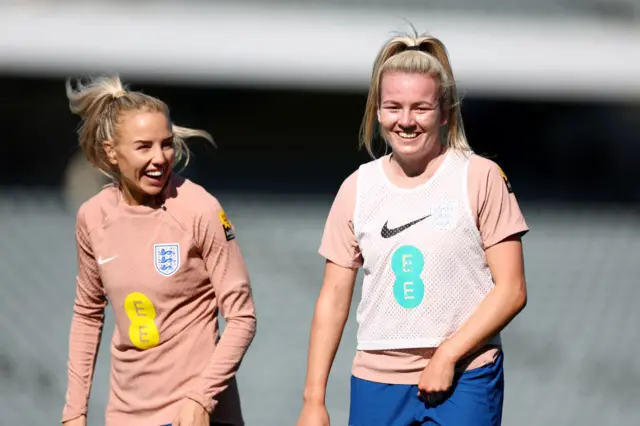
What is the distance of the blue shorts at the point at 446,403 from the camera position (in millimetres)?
2953

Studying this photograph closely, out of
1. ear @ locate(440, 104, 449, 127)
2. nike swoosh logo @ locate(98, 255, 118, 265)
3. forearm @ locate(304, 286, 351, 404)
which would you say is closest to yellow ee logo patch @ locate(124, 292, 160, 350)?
nike swoosh logo @ locate(98, 255, 118, 265)

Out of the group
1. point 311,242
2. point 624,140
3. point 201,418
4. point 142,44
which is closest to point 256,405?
point 311,242

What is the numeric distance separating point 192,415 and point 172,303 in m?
0.35

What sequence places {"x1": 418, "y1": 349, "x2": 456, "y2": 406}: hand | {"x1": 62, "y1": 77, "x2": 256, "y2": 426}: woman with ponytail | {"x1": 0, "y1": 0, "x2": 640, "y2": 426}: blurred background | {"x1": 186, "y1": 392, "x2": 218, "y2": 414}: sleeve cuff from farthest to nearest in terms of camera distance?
{"x1": 0, "y1": 0, "x2": 640, "y2": 426}: blurred background, {"x1": 62, "y1": 77, "x2": 256, "y2": 426}: woman with ponytail, {"x1": 186, "y1": 392, "x2": 218, "y2": 414}: sleeve cuff, {"x1": 418, "y1": 349, "x2": 456, "y2": 406}: hand

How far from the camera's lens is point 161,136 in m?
3.31

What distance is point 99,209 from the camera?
342 cm

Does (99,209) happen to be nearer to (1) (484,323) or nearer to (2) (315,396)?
(2) (315,396)

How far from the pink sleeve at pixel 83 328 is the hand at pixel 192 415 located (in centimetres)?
47

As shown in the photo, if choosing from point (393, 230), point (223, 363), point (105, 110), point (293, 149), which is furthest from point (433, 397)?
point (293, 149)

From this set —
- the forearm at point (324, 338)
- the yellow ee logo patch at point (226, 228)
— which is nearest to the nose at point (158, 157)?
the yellow ee logo patch at point (226, 228)

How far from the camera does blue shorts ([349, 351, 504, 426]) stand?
2.95 meters

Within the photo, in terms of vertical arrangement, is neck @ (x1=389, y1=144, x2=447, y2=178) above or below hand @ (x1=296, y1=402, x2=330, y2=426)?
above

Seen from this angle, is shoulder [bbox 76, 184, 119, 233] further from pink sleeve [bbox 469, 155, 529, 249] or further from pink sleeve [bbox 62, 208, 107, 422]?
pink sleeve [bbox 469, 155, 529, 249]

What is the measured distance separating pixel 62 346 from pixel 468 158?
5.34 m
